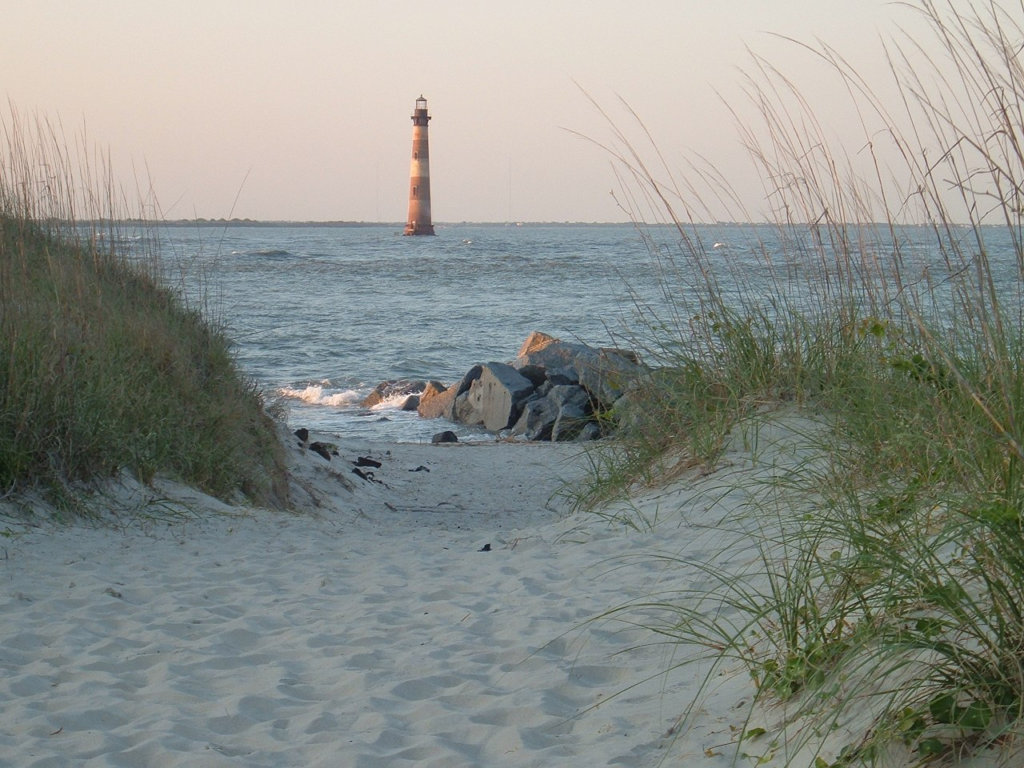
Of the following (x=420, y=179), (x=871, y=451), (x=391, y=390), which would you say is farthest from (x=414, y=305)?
(x=420, y=179)

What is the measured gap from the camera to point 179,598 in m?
3.80

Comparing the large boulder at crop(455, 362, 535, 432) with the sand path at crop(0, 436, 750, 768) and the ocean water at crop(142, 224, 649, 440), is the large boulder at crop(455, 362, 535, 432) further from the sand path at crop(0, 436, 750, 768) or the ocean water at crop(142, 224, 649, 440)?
the sand path at crop(0, 436, 750, 768)

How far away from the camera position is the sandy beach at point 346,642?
95.9 inches

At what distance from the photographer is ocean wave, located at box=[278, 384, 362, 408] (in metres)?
14.2

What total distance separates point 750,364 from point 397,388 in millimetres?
10273

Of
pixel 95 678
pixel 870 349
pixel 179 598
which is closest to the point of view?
pixel 95 678

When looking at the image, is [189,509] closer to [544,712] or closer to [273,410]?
[273,410]

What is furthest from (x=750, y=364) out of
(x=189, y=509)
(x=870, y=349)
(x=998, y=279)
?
(x=189, y=509)

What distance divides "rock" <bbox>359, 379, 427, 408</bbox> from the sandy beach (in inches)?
342

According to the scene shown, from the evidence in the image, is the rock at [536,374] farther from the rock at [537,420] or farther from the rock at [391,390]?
the rock at [391,390]

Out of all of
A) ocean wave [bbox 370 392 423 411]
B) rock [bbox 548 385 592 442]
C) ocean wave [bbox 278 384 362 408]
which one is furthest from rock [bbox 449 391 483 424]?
ocean wave [bbox 278 384 362 408]

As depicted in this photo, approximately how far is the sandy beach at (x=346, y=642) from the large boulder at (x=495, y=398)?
20.5 feet

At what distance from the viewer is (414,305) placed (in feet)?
86.9

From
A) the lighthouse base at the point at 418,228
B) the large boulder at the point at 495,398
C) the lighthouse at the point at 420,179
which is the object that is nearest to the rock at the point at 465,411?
the large boulder at the point at 495,398
